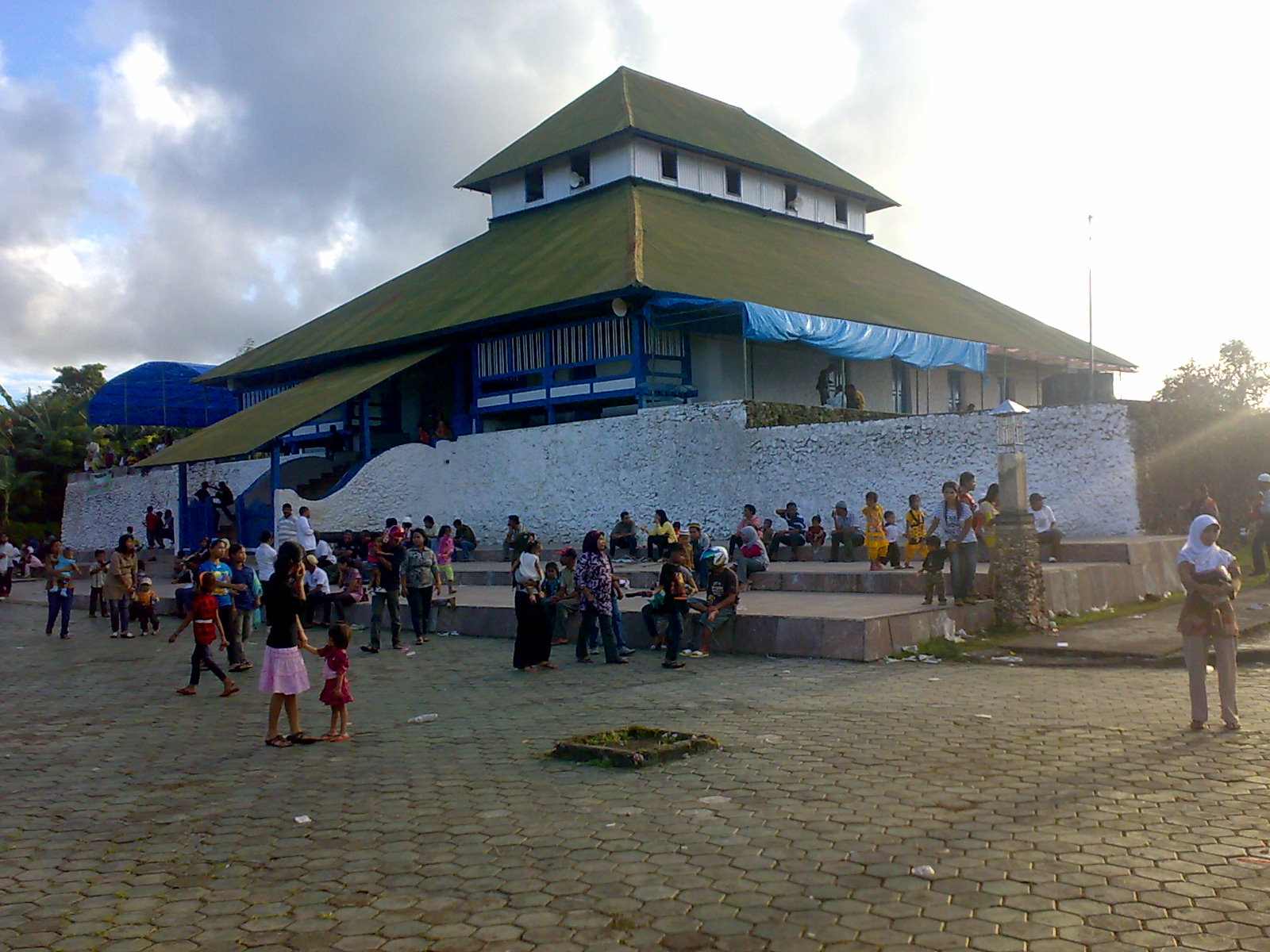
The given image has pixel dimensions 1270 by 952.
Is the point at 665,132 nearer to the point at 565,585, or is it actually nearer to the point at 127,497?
the point at 127,497

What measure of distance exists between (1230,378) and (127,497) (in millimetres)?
35506

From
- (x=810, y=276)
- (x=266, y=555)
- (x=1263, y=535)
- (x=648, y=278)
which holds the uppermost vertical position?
(x=810, y=276)

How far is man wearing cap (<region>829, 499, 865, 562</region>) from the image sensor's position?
19281mm

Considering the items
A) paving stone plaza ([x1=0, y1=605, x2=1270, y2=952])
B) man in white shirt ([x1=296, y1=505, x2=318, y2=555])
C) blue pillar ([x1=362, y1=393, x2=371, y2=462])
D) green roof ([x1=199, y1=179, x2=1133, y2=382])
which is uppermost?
green roof ([x1=199, y1=179, x2=1133, y2=382])

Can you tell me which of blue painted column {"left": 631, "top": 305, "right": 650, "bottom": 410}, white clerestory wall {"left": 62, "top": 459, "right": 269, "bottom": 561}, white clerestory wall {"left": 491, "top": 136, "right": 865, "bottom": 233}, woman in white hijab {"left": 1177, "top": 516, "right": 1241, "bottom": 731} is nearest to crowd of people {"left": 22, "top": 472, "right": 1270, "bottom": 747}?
woman in white hijab {"left": 1177, "top": 516, "right": 1241, "bottom": 731}

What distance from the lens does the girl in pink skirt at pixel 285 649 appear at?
28.3 ft

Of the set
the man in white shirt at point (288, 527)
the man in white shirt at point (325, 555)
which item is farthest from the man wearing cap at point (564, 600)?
the man in white shirt at point (288, 527)

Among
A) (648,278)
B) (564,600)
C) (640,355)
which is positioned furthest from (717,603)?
(648,278)

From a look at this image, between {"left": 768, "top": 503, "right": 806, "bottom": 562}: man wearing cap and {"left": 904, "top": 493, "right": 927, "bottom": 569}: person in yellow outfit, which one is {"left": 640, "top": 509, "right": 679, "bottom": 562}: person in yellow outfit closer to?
{"left": 768, "top": 503, "right": 806, "bottom": 562}: man wearing cap

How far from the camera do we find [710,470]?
22547 mm

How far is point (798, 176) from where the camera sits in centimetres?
3612

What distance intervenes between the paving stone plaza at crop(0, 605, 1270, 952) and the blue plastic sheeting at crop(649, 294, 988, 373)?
14354 millimetres

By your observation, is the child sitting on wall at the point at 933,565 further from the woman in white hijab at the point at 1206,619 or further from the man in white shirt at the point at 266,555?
the man in white shirt at the point at 266,555

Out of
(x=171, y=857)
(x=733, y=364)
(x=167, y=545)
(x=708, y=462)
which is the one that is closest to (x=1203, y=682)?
(x=171, y=857)
